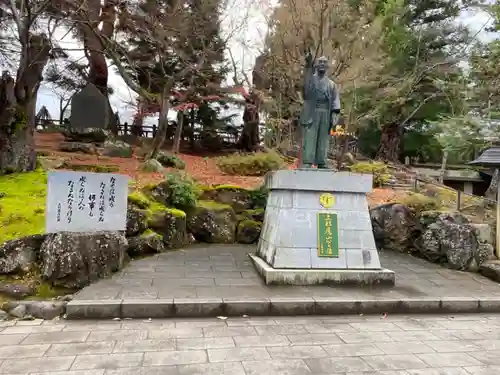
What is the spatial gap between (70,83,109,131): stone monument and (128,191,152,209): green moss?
34.4 ft

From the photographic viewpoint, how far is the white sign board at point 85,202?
4.96 m

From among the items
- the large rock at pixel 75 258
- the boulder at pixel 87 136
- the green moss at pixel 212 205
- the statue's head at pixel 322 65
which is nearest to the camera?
the large rock at pixel 75 258

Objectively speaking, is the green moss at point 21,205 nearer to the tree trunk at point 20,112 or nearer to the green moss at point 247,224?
the tree trunk at point 20,112

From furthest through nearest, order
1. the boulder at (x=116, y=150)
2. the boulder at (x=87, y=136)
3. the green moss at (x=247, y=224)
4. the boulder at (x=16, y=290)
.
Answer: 1. the boulder at (x=87, y=136)
2. the boulder at (x=116, y=150)
3. the green moss at (x=247, y=224)
4. the boulder at (x=16, y=290)

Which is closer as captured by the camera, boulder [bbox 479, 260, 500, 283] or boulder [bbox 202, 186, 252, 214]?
boulder [bbox 479, 260, 500, 283]

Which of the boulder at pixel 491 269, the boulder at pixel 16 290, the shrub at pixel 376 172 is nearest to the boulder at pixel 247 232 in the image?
the boulder at pixel 491 269

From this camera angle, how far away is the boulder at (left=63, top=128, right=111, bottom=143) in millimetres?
15609

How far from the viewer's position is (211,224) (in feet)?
27.3

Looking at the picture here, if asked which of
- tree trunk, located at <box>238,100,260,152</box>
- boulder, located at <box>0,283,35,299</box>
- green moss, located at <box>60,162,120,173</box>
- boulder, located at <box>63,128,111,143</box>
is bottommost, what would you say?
boulder, located at <box>0,283,35,299</box>

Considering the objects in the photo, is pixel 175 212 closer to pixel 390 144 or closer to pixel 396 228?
pixel 396 228

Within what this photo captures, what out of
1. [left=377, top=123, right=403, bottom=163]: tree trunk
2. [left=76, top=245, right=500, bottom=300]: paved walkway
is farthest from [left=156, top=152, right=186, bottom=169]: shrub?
[left=377, top=123, right=403, bottom=163]: tree trunk

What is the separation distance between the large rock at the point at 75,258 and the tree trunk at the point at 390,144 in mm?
18758

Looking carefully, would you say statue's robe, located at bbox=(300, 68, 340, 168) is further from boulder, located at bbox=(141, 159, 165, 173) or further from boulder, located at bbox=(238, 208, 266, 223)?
boulder, located at bbox=(141, 159, 165, 173)

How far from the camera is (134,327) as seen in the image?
4.10 m
